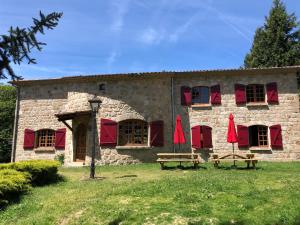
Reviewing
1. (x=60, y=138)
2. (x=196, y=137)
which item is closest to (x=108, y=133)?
(x=60, y=138)

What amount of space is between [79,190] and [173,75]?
10.1 m

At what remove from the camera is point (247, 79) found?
56.2ft

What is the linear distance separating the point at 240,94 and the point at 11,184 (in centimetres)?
1303

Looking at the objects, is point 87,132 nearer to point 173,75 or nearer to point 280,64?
point 173,75

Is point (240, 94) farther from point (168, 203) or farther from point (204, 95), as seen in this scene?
point (168, 203)

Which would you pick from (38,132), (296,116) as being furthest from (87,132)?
(296,116)

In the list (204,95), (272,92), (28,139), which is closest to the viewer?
(272,92)

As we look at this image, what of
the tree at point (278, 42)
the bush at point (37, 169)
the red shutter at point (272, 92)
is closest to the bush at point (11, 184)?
the bush at point (37, 169)

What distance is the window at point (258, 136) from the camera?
54.6 feet

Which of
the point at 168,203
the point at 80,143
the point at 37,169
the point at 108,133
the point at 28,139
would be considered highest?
the point at 108,133

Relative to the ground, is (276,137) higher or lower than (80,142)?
higher

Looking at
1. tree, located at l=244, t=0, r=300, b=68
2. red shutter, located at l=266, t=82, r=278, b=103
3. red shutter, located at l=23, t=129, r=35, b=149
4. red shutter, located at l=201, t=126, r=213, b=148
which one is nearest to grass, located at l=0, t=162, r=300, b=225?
red shutter, located at l=201, t=126, r=213, b=148

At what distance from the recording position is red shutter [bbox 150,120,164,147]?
16.4 metres

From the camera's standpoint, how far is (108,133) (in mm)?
16406
